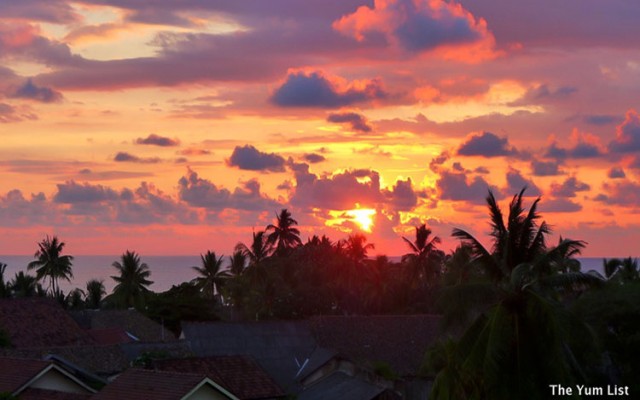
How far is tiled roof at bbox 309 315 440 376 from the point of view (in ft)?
178

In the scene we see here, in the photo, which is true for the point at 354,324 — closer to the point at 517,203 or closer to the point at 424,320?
the point at 424,320

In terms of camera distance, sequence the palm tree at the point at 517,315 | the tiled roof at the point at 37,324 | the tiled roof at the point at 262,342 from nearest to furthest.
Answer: the palm tree at the point at 517,315 → the tiled roof at the point at 37,324 → the tiled roof at the point at 262,342

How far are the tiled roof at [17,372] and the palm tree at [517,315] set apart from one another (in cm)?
1601

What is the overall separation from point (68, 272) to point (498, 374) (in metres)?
87.6

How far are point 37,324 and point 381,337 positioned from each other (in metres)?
21.2

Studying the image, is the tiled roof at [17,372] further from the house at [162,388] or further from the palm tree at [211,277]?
the palm tree at [211,277]

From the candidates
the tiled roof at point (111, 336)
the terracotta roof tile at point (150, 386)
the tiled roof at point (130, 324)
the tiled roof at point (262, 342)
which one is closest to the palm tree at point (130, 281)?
the tiled roof at point (130, 324)

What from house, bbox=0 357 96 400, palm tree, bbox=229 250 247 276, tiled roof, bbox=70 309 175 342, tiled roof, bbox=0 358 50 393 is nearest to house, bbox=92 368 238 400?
house, bbox=0 357 96 400

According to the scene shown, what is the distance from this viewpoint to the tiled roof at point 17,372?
108 feet

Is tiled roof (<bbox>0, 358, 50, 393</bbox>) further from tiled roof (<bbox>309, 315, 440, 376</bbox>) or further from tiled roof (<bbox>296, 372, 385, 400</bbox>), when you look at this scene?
tiled roof (<bbox>309, 315, 440, 376</bbox>)

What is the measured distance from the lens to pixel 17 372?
111ft

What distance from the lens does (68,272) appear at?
10444 centimetres

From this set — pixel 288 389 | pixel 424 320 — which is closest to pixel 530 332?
pixel 288 389

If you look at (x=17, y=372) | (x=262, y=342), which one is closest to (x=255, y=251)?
(x=262, y=342)
